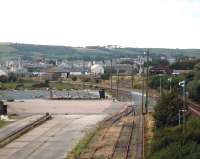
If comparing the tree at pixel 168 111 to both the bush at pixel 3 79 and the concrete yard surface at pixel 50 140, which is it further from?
the bush at pixel 3 79

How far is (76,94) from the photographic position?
320 feet

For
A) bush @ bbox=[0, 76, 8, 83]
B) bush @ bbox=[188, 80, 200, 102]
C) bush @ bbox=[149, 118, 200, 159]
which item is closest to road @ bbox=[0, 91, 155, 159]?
bush @ bbox=[149, 118, 200, 159]

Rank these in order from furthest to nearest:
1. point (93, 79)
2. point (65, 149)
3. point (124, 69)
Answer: point (124, 69), point (93, 79), point (65, 149)

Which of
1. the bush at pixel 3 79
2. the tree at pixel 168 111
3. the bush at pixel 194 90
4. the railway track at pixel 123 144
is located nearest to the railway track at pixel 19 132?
the railway track at pixel 123 144

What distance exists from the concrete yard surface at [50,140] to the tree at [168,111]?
5.94 metres

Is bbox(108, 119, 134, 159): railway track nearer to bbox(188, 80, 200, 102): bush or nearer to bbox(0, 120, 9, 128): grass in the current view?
bbox(0, 120, 9, 128): grass

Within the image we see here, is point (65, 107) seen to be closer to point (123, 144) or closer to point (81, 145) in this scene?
point (81, 145)

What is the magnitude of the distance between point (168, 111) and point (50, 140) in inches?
336

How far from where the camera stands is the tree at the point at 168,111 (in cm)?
4078

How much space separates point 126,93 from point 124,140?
59120 mm

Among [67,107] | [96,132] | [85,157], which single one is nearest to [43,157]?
[85,157]

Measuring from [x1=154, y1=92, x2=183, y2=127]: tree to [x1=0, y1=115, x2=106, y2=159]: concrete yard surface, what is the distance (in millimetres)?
5944

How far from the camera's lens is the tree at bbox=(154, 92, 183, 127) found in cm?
4078

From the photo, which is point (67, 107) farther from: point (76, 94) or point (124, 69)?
point (124, 69)
